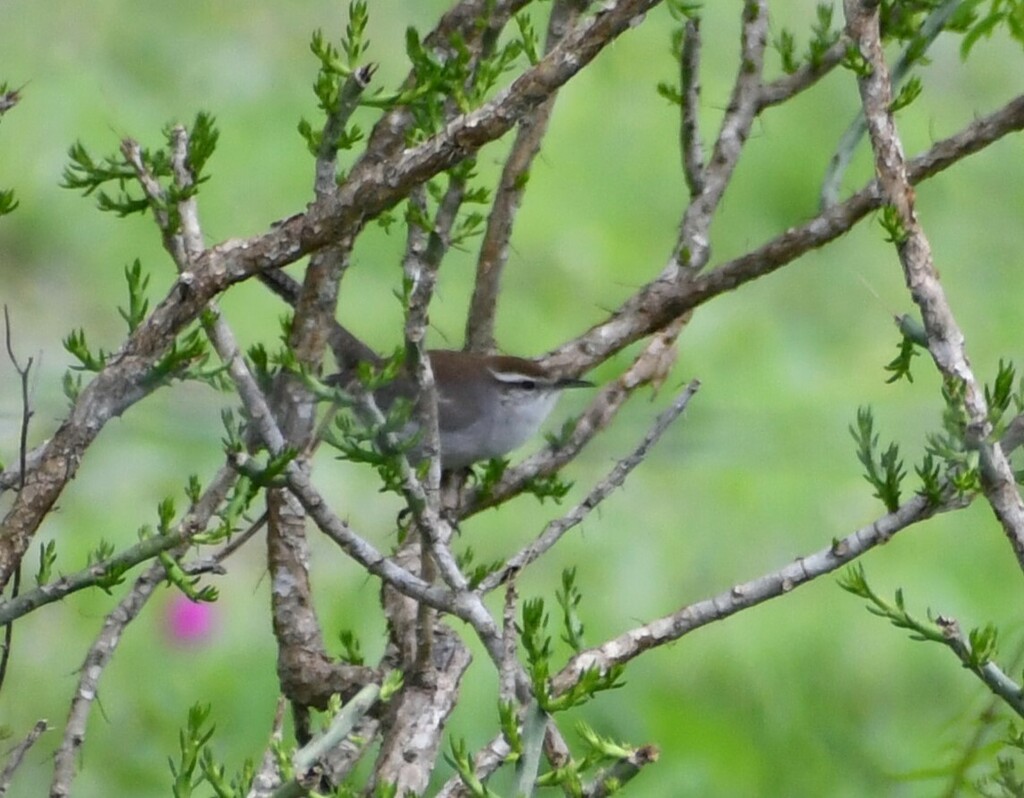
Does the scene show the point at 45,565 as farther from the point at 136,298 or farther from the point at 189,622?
the point at 189,622

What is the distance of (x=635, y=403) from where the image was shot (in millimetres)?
5141

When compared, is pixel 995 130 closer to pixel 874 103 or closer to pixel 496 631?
pixel 874 103

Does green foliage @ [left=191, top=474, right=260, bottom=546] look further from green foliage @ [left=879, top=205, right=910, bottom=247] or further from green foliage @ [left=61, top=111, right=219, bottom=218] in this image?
green foliage @ [left=879, top=205, right=910, bottom=247]

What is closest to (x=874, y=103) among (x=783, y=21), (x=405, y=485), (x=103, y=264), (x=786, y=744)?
(x=405, y=485)

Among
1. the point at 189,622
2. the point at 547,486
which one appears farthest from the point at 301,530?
the point at 189,622

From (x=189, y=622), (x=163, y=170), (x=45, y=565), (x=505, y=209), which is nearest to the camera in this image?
(x=45, y=565)

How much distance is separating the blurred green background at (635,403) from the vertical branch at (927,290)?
66.2 inches

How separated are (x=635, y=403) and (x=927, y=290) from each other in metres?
3.59

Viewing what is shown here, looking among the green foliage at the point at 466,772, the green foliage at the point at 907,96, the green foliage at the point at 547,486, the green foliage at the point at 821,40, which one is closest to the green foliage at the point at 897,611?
the green foliage at the point at 466,772

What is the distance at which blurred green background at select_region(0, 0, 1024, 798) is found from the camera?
13.7 ft

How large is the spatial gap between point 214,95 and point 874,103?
504 cm

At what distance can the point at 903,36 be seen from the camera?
2490mm

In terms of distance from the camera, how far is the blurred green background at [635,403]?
4164 millimetres

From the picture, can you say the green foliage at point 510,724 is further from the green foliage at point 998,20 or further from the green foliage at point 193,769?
the green foliage at point 998,20
